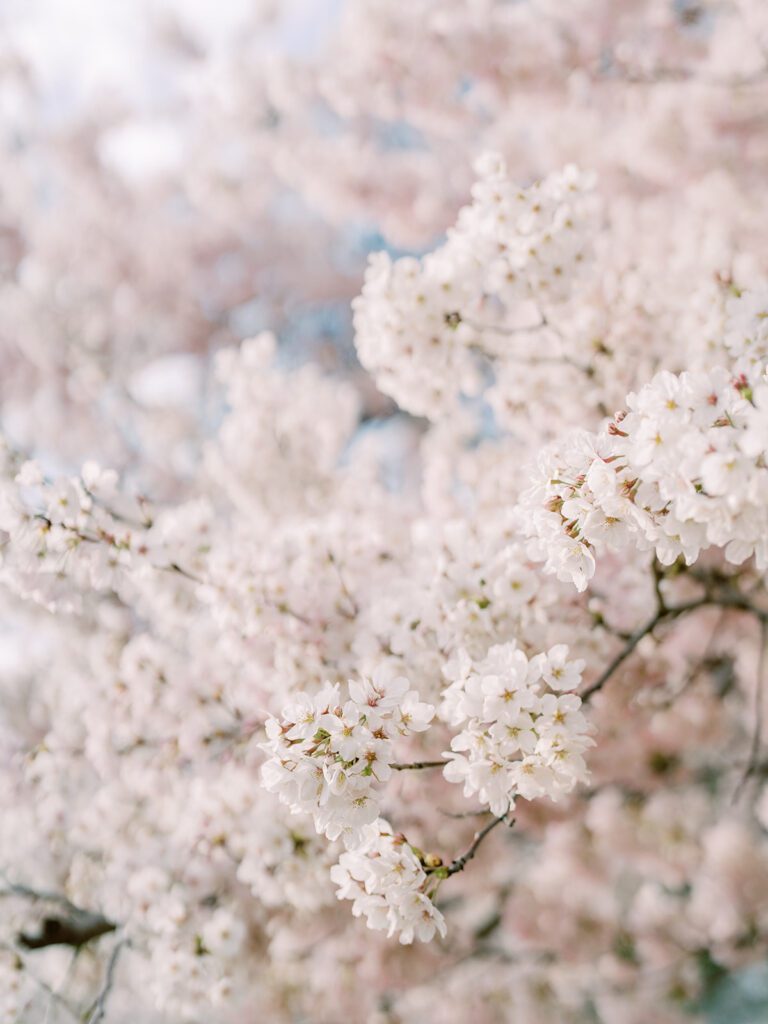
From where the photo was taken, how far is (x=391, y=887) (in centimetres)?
176

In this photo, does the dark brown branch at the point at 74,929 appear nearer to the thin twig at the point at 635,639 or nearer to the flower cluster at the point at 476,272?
the thin twig at the point at 635,639

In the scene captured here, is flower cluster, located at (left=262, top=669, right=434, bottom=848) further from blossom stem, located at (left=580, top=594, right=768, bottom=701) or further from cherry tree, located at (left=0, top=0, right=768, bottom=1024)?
blossom stem, located at (left=580, top=594, right=768, bottom=701)

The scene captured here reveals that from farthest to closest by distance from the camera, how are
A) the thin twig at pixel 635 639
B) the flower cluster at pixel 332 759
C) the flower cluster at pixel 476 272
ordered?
1. the flower cluster at pixel 476 272
2. the thin twig at pixel 635 639
3. the flower cluster at pixel 332 759

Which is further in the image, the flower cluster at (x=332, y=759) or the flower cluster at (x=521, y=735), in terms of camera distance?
the flower cluster at (x=521, y=735)

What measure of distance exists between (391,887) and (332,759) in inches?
14.7

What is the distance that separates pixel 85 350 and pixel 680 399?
8602mm

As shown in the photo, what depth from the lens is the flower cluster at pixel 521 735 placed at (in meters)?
1.80

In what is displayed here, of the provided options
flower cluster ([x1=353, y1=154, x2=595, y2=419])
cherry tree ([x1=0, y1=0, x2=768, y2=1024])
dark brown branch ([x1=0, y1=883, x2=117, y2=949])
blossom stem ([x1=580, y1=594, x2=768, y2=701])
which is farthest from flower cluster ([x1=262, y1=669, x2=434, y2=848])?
dark brown branch ([x1=0, y1=883, x2=117, y2=949])

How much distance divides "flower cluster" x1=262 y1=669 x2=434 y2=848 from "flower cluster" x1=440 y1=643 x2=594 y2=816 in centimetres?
20

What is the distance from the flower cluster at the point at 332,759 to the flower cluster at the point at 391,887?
0.36 feet

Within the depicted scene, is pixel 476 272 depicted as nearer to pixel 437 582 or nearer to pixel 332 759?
pixel 437 582

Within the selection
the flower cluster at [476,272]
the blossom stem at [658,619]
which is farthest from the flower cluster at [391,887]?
the flower cluster at [476,272]

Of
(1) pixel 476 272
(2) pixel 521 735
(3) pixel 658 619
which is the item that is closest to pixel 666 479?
(2) pixel 521 735

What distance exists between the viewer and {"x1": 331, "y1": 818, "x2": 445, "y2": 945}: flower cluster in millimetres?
1761
